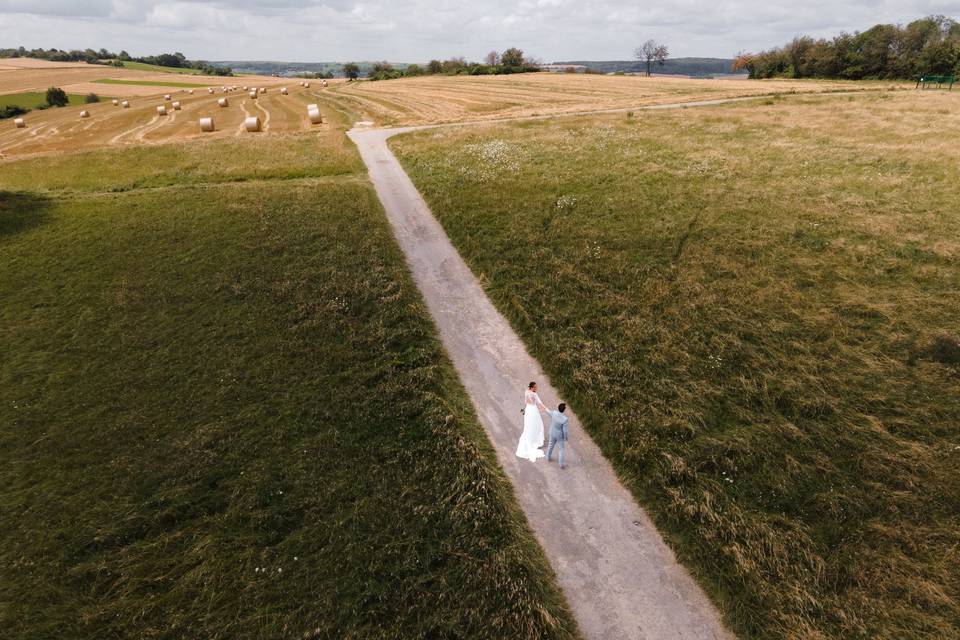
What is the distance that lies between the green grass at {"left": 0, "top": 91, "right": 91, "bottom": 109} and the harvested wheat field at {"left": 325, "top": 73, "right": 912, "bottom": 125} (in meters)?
42.8

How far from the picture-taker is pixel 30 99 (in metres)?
71.2

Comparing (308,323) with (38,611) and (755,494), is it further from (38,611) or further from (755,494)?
(755,494)

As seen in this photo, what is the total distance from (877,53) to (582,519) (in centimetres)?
11746

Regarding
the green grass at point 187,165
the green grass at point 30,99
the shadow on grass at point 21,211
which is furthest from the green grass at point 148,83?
the shadow on grass at point 21,211

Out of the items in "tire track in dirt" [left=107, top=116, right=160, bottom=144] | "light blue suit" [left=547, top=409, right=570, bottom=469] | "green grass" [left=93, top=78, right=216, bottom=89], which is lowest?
"light blue suit" [left=547, top=409, right=570, bottom=469]

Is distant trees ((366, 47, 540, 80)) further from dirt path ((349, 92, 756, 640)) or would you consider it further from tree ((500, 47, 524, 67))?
dirt path ((349, 92, 756, 640))

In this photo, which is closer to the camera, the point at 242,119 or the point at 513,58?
the point at 242,119

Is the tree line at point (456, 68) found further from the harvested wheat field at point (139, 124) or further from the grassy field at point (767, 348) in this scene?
the grassy field at point (767, 348)

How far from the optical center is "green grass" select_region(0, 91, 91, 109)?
221 feet

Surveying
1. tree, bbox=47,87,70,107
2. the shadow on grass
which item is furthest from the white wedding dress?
tree, bbox=47,87,70,107

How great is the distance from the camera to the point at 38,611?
23.7ft

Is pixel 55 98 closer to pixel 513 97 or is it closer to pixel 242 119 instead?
pixel 242 119

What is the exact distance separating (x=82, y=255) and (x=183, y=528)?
56.7ft

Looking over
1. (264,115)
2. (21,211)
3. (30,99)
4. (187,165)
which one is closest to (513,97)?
(264,115)
